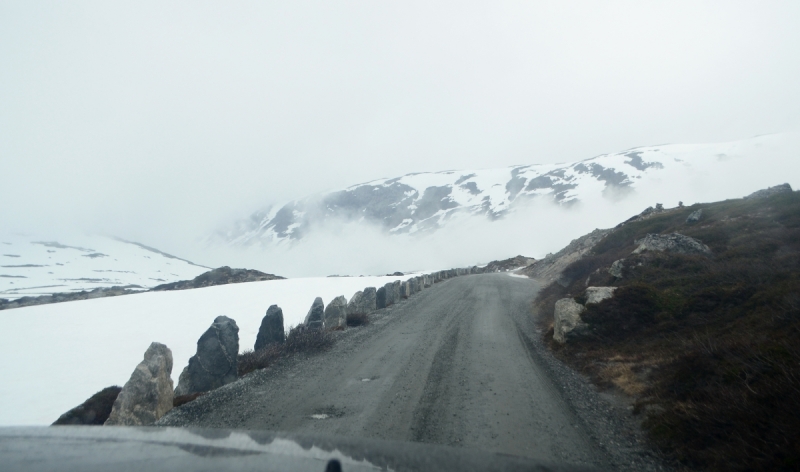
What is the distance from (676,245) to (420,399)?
13.0 m

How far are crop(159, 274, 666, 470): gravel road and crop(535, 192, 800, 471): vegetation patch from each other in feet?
1.94

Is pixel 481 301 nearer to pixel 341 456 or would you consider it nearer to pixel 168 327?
pixel 168 327

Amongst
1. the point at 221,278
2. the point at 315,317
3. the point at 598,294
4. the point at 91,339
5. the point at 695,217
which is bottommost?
the point at 598,294

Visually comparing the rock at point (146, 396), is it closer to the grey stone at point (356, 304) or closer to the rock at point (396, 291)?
the grey stone at point (356, 304)

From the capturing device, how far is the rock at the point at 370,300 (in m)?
16.8

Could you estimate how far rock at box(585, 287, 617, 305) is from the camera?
10008 mm

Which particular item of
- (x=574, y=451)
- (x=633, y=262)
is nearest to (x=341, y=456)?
(x=574, y=451)

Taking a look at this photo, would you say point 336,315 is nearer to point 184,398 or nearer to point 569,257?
point 184,398

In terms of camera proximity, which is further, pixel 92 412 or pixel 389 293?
pixel 389 293

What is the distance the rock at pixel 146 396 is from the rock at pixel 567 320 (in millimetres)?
8920

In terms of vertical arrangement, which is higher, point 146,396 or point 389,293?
point 389,293

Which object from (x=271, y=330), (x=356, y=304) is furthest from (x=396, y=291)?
(x=271, y=330)

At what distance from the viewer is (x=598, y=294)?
10211mm

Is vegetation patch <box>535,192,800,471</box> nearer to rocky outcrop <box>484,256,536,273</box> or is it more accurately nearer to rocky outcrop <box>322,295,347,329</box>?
rocky outcrop <box>322,295,347,329</box>
